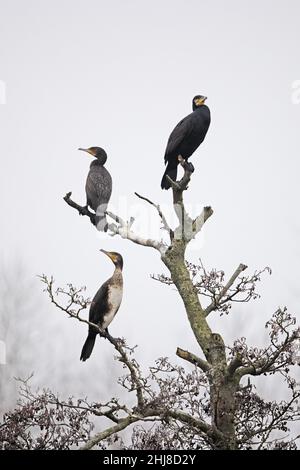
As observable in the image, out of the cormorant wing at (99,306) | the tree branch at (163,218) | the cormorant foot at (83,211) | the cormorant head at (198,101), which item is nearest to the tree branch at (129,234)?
the tree branch at (163,218)

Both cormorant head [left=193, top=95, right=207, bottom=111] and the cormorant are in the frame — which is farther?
cormorant head [left=193, top=95, right=207, bottom=111]

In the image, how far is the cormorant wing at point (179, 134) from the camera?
1006cm

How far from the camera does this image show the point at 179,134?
33.2 feet

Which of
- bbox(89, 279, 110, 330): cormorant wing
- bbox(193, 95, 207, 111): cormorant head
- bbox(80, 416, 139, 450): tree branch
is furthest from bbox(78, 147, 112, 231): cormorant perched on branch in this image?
bbox(80, 416, 139, 450): tree branch

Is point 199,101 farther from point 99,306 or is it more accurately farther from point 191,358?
point 191,358

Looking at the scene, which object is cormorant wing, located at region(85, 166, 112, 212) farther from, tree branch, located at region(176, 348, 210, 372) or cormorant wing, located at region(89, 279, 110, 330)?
tree branch, located at region(176, 348, 210, 372)

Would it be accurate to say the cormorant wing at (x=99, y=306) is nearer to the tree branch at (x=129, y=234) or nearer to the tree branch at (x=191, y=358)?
the tree branch at (x=129, y=234)

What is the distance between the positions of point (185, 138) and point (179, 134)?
133 millimetres

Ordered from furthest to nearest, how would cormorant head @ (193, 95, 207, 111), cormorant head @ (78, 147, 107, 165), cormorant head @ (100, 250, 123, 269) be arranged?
cormorant head @ (193, 95, 207, 111) → cormorant head @ (78, 147, 107, 165) → cormorant head @ (100, 250, 123, 269)

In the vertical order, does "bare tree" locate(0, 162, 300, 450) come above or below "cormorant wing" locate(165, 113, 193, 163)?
below

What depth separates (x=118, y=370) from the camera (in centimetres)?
2352

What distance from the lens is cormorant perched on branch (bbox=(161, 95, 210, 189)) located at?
10.1 metres

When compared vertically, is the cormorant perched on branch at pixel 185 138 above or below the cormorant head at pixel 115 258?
above
